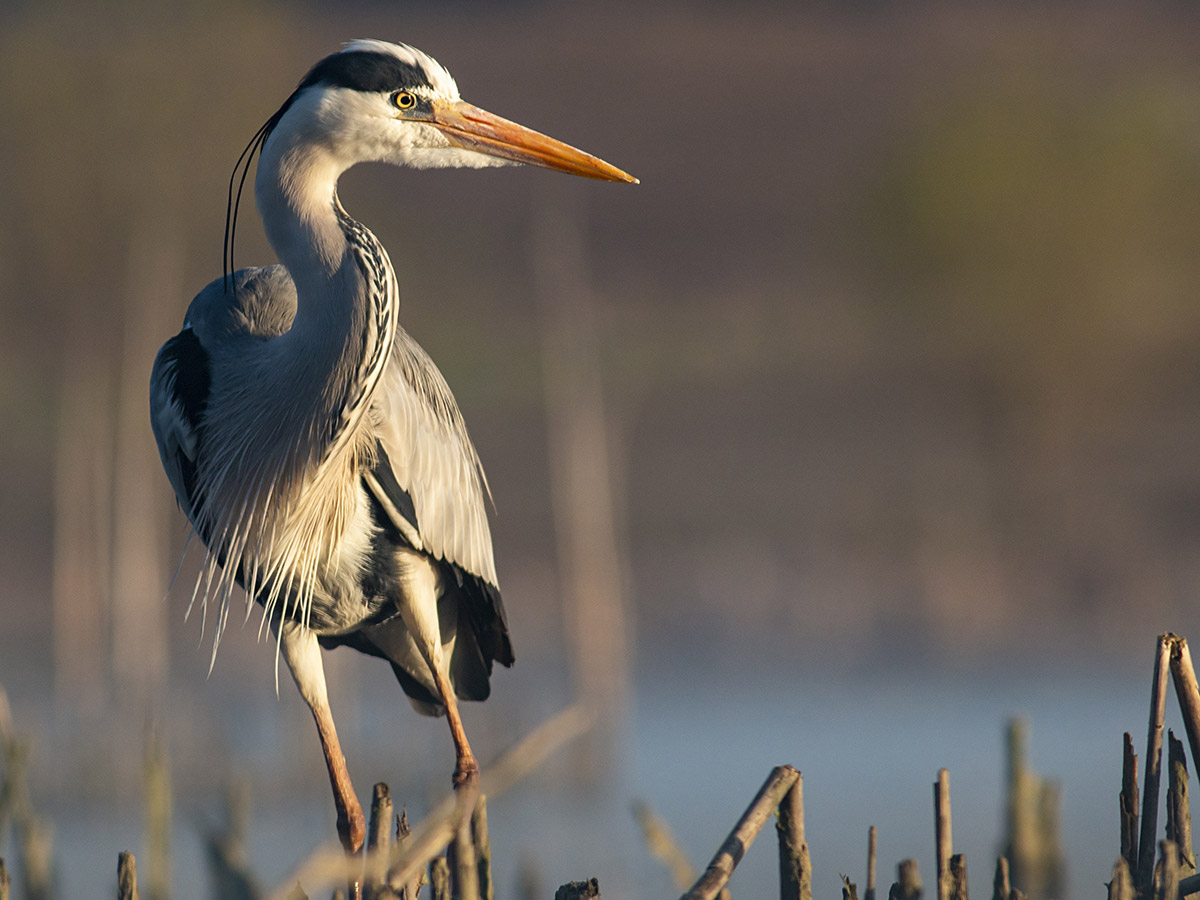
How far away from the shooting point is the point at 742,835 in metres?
2.56

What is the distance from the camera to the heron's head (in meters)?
3.60

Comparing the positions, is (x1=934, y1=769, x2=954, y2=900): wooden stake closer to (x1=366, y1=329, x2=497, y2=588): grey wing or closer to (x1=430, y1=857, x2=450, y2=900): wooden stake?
(x1=430, y1=857, x2=450, y2=900): wooden stake

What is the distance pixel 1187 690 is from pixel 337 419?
6.27 feet

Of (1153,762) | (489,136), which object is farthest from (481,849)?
(489,136)

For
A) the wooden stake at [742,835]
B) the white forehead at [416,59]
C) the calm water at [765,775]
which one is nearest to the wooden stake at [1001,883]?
the wooden stake at [742,835]

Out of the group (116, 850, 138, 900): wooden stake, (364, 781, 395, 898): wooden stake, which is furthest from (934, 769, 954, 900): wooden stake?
(116, 850, 138, 900): wooden stake

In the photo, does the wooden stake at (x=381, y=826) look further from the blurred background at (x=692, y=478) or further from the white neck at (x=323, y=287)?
the blurred background at (x=692, y=478)

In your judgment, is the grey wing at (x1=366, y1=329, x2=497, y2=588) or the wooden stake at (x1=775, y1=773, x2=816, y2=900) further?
the grey wing at (x1=366, y1=329, x2=497, y2=588)

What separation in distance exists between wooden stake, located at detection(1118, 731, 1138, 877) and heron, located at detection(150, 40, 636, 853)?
1.70 metres

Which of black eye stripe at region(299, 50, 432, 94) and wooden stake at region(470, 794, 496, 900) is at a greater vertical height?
black eye stripe at region(299, 50, 432, 94)

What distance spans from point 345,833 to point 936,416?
22.7 metres

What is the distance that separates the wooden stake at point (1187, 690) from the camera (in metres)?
2.74

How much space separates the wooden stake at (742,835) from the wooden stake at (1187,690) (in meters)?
0.73

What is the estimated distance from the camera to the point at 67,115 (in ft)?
49.5
